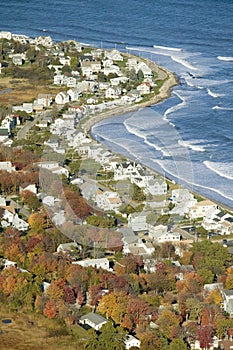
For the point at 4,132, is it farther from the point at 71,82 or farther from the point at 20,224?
the point at 71,82

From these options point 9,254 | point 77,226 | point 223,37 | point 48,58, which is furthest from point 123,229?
point 223,37

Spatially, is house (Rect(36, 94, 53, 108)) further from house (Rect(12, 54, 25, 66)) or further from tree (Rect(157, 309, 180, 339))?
tree (Rect(157, 309, 180, 339))

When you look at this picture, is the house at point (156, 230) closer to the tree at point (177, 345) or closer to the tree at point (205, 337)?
the tree at point (205, 337)

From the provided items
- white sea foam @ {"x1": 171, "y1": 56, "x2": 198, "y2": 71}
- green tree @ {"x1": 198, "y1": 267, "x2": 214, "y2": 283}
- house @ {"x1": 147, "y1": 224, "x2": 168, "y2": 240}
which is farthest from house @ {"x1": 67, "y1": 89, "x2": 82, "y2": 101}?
green tree @ {"x1": 198, "y1": 267, "x2": 214, "y2": 283}

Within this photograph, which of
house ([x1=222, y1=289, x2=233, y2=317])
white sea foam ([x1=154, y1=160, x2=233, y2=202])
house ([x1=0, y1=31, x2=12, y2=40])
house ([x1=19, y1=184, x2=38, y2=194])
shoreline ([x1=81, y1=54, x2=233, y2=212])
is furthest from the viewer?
house ([x1=0, y1=31, x2=12, y2=40])

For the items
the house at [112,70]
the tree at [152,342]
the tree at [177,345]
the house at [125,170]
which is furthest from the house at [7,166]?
the house at [112,70]

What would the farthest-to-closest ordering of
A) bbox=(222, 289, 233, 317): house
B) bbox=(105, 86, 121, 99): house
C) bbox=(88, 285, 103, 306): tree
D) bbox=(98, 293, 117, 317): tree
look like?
bbox=(105, 86, 121, 99): house → bbox=(88, 285, 103, 306): tree → bbox=(222, 289, 233, 317): house → bbox=(98, 293, 117, 317): tree

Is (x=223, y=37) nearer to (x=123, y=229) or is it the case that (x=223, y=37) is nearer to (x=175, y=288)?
(x=123, y=229)
